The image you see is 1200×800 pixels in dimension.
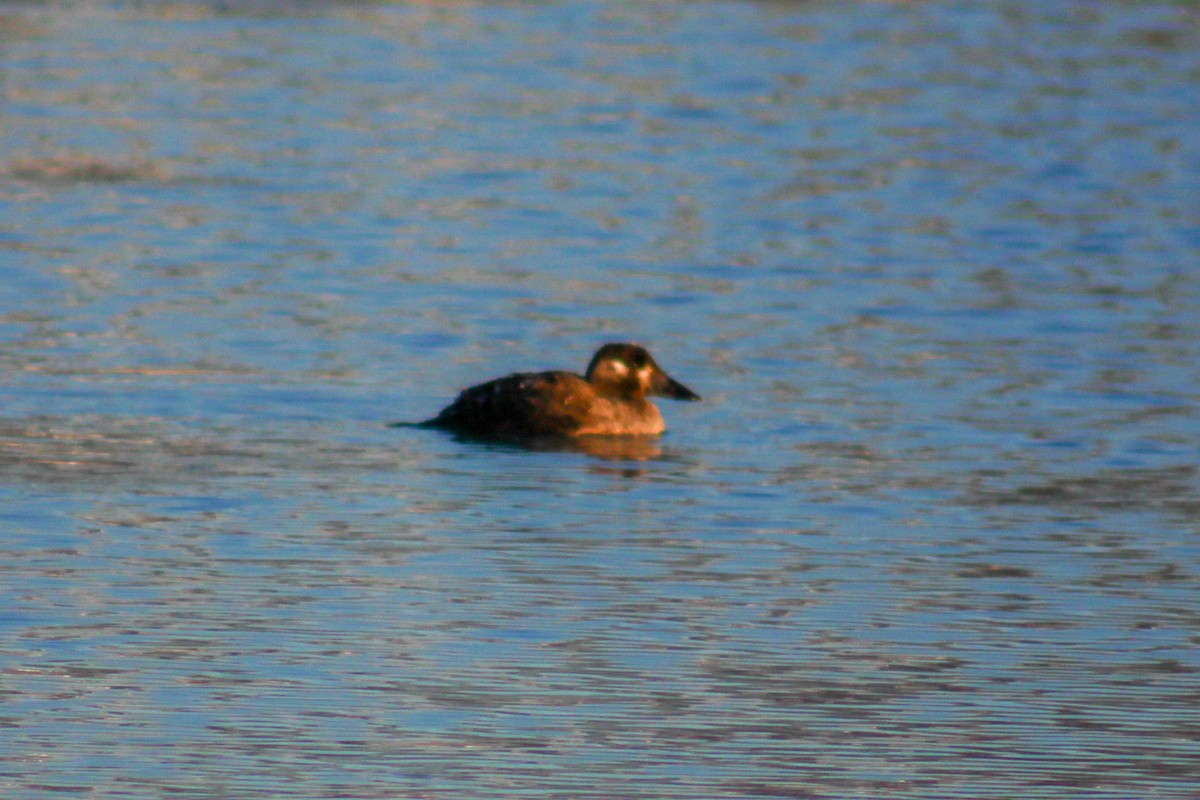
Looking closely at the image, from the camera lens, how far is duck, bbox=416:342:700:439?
471 inches

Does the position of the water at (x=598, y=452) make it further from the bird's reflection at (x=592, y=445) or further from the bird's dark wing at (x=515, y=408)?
the bird's dark wing at (x=515, y=408)

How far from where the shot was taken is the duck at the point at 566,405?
12.0 meters

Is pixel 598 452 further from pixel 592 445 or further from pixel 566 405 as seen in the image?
pixel 566 405

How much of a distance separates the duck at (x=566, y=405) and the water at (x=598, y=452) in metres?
0.23

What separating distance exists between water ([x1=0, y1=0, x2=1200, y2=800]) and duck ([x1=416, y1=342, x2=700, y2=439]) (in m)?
0.23

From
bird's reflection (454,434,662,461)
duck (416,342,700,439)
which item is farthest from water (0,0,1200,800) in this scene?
duck (416,342,700,439)

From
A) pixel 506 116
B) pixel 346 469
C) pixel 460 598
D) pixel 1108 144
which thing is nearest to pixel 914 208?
pixel 1108 144

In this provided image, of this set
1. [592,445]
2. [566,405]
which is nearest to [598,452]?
[592,445]

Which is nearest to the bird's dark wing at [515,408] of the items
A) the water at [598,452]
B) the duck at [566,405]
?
the duck at [566,405]

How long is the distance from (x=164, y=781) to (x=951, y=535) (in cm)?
417

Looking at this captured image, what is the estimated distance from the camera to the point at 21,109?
2531 cm

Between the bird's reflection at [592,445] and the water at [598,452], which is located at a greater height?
the water at [598,452]

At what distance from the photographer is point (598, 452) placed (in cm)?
1176

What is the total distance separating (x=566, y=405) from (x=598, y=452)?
0.47 m
